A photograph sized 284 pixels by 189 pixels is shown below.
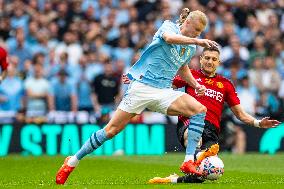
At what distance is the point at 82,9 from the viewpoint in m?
25.7

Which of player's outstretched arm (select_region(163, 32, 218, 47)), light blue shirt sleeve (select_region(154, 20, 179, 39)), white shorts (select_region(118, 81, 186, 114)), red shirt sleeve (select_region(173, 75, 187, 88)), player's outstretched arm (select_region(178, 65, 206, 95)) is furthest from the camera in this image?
red shirt sleeve (select_region(173, 75, 187, 88))

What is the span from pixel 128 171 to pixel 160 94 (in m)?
3.68

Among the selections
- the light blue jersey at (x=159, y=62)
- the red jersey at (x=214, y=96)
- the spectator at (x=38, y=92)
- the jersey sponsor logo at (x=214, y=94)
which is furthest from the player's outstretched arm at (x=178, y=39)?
the spectator at (x=38, y=92)

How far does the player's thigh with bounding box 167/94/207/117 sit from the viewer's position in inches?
502

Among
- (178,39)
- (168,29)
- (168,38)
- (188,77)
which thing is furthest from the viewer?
(188,77)

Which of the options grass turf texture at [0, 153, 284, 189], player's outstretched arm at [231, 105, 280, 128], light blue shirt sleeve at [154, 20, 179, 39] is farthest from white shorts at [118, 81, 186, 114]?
player's outstretched arm at [231, 105, 280, 128]

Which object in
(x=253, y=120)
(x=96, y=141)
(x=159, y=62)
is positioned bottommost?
(x=96, y=141)

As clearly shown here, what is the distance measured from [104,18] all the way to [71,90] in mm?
3733

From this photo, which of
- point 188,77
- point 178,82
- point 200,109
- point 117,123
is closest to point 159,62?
point 188,77

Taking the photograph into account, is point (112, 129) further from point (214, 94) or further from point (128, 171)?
point (128, 171)

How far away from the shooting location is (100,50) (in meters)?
24.0

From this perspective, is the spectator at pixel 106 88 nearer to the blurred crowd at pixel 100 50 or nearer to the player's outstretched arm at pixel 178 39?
the blurred crowd at pixel 100 50

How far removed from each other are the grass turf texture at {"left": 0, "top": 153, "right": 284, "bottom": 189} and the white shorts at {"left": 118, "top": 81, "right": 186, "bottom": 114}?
1.05 m

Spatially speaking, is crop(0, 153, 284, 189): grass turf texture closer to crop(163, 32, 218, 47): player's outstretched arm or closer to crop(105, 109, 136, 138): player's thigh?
crop(105, 109, 136, 138): player's thigh
